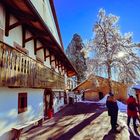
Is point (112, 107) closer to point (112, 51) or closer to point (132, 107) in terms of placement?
point (132, 107)

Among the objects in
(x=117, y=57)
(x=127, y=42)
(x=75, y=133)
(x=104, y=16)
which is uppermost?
(x=104, y=16)

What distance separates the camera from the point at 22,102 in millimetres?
8211

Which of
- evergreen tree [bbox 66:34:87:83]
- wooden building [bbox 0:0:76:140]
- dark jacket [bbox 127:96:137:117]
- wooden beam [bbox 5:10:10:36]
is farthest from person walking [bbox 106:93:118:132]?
evergreen tree [bbox 66:34:87:83]

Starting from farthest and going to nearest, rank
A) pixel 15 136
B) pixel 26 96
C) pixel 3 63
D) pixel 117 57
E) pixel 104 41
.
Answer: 1. pixel 104 41
2. pixel 117 57
3. pixel 26 96
4. pixel 15 136
5. pixel 3 63

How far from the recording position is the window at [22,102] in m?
7.76

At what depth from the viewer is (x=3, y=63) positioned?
18.2 ft

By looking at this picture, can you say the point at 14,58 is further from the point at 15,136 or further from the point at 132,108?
the point at 132,108

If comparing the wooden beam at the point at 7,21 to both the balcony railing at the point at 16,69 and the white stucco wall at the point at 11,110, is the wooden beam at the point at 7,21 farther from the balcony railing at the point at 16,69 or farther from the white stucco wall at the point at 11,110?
the white stucco wall at the point at 11,110

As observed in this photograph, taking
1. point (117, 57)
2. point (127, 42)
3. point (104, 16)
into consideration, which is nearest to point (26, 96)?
point (117, 57)

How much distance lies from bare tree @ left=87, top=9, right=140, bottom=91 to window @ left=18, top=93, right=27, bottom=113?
15.8m

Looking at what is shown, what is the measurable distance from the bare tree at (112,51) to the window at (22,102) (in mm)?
15777

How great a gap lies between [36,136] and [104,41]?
18.8 meters

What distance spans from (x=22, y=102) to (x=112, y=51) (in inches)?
680

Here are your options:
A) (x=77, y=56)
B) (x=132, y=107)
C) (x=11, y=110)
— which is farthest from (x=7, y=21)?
(x=77, y=56)
